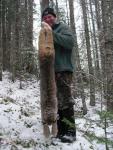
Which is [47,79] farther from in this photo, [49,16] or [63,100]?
[49,16]

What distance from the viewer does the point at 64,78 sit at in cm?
701

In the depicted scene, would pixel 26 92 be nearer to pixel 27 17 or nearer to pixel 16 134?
pixel 27 17

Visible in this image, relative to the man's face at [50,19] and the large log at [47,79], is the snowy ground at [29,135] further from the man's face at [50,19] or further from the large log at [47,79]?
the man's face at [50,19]

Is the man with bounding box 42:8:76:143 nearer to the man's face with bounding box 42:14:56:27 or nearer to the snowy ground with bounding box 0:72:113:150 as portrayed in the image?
the man's face with bounding box 42:14:56:27

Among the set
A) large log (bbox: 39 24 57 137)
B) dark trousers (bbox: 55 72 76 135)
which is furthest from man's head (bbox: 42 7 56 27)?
dark trousers (bbox: 55 72 76 135)

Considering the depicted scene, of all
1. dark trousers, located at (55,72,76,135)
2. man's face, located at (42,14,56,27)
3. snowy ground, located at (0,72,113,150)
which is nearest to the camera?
snowy ground, located at (0,72,113,150)

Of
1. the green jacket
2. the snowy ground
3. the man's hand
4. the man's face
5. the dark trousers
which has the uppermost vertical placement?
the man's face

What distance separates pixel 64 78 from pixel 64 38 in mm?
834

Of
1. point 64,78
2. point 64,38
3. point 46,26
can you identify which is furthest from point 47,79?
point 46,26

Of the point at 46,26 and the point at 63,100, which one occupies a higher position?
the point at 46,26

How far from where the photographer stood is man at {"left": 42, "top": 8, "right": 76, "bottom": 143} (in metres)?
6.95

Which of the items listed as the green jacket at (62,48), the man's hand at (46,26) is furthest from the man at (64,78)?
the man's hand at (46,26)

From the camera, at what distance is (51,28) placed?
6.98 meters

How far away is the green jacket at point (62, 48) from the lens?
688 centimetres
